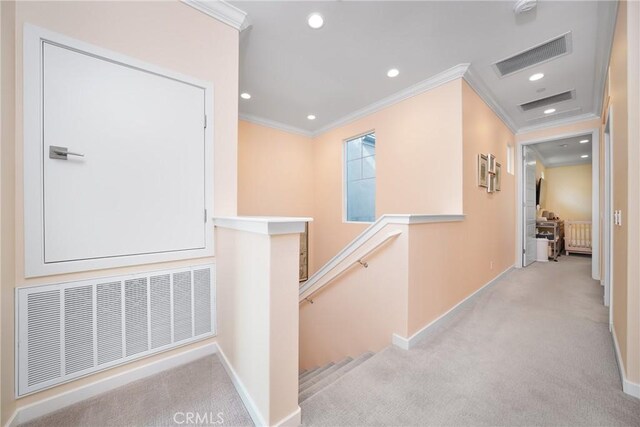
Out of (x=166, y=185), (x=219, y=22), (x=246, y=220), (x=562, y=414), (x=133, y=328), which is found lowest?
(x=562, y=414)

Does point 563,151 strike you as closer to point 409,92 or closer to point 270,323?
point 409,92

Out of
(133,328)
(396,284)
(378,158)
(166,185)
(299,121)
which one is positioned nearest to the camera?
(133,328)

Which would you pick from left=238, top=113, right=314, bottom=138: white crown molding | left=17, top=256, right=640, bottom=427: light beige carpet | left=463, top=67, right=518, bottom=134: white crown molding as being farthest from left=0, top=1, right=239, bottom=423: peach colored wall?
left=463, top=67, right=518, bottom=134: white crown molding

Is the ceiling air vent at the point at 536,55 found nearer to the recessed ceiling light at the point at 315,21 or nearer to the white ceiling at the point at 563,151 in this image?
the recessed ceiling light at the point at 315,21

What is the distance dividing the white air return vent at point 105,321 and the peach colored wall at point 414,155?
2716mm

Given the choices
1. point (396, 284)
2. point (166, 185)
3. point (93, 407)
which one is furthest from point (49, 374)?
point (396, 284)

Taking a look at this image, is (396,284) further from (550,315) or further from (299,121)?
(299,121)

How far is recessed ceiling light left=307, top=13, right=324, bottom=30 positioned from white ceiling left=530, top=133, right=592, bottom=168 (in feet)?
18.6

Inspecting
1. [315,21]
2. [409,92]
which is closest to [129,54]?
[315,21]

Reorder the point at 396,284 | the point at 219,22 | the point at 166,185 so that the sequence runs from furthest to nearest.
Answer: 1. the point at 396,284
2. the point at 219,22
3. the point at 166,185

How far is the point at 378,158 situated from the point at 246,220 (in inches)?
117

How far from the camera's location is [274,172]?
4621mm

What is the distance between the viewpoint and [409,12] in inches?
83.0

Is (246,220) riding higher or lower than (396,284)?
higher
